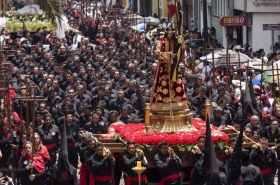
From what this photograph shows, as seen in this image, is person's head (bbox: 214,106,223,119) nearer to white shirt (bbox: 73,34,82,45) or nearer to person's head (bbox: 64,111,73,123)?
person's head (bbox: 64,111,73,123)

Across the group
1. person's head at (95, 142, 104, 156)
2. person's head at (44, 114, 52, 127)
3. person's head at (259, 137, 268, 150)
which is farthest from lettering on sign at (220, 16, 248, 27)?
person's head at (95, 142, 104, 156)

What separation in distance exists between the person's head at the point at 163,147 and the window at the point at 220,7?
31.3 meters

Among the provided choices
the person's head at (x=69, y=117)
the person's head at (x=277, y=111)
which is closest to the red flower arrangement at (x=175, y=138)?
the person's head at (x=277, y=111)

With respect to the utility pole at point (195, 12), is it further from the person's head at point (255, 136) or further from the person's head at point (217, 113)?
the person's head at point (255, 136)

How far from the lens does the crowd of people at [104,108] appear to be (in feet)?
66.5

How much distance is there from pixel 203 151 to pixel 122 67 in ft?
50.4

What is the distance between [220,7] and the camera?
52969 mm

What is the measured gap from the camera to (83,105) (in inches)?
1070

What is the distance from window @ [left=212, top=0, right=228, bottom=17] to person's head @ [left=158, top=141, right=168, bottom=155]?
103 feet

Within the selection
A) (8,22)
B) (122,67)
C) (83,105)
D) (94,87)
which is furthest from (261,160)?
(8,22)

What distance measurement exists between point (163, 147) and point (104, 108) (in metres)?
5.90

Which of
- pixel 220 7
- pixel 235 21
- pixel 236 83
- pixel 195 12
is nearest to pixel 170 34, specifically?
pixel 236 83

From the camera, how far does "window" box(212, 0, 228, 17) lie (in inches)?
2017

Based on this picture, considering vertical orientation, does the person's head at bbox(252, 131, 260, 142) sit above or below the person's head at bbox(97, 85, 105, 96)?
below
